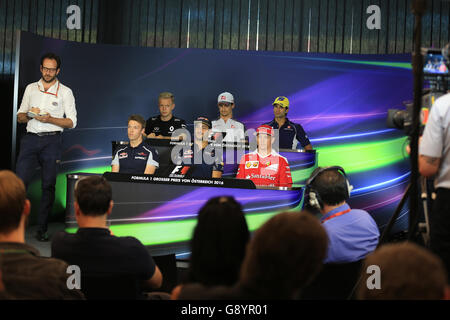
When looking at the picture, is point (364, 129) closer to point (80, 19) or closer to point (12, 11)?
point (80, 19)

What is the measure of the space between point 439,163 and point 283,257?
4.61ft

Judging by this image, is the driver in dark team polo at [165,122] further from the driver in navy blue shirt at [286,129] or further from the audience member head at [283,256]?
the audience member head at [283,256]

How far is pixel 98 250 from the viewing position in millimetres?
2260

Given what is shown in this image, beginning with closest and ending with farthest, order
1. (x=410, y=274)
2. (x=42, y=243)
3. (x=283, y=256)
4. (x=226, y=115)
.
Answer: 1. (x=410, y=274)
2. (x=283, y=256)
3. (x=42, y=243)
4. (x=226, y=115)

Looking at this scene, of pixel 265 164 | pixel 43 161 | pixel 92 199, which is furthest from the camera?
pixel 43 161

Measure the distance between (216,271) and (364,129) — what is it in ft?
16.4

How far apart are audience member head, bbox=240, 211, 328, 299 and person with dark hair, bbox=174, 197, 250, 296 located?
193mm

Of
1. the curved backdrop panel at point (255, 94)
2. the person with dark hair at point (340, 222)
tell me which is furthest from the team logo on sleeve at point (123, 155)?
the person with dark hair at point (340, 222)

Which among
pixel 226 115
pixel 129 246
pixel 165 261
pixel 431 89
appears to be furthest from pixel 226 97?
pixel 129 246

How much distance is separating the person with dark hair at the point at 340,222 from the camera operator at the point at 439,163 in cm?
29

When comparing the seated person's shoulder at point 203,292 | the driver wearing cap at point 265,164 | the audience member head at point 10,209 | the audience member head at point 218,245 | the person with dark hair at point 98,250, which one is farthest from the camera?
the driver wearing cap at point 265,164

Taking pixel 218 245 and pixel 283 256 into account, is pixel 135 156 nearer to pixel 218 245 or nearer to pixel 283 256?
pixel 218 245

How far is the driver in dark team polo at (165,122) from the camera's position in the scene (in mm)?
6051

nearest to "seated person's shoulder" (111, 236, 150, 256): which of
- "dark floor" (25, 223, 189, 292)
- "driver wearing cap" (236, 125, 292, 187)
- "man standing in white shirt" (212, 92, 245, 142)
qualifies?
"dark floor" (25, 223, 189, 292)
